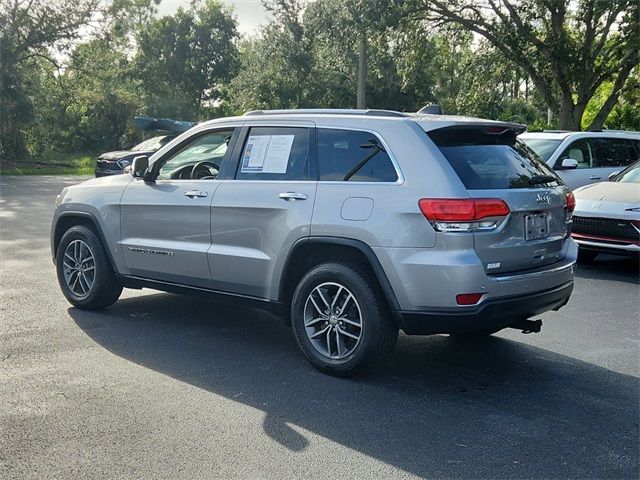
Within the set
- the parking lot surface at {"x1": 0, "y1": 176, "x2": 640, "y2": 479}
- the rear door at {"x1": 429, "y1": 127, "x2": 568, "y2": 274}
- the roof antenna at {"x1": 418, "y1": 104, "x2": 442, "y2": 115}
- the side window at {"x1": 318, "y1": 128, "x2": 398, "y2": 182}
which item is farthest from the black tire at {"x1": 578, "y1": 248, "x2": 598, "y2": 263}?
the side window at {"x1": 318, "y1": 128, "x2": 398, "y2": 182}

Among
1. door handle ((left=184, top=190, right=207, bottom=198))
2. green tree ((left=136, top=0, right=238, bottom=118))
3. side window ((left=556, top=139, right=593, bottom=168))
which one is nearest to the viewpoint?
door handle ((left=184, top=190, right=207, bottom=198))

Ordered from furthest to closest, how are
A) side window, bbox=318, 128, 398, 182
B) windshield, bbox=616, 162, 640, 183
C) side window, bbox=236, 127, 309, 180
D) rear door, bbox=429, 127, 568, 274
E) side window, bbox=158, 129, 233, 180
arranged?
windshield, bbox=616, 162, 640, 183 → side window, bbox=158, 129, 233, 180 → side window, bbox=236, 127, 309, 180 → side window, bbox=318, 128, 398, 182 → rear door, bbox=429, 127, 568, 274

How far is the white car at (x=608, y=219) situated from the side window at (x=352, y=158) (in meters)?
5.07

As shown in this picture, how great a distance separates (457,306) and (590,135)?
8.56 metres

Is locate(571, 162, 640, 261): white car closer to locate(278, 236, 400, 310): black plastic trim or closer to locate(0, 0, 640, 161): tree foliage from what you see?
locate(278, 236, 400, 310): black plastic trim

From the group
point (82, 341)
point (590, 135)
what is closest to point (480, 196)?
point (82, 341)

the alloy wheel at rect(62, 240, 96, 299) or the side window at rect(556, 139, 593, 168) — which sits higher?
the side window at rect(556, 139, 593, 168)

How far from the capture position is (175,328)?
6266 mm

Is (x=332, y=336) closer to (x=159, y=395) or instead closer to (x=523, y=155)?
(x=159, y=395)

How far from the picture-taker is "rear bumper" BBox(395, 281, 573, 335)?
459cm

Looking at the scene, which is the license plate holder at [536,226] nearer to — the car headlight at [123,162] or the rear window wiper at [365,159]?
the rear window wiper at [365,159]

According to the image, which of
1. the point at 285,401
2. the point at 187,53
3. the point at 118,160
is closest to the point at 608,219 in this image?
the point at 285,401

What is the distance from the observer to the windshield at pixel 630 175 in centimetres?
1005

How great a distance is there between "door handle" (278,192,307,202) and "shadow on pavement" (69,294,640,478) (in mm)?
1196
